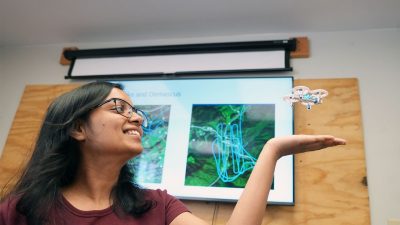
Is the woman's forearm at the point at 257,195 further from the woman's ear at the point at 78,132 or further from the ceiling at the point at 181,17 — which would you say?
the ceiling at the point at 181,17

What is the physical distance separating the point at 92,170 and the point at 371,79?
5.15ft

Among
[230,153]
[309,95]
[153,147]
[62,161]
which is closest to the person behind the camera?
[62,161]

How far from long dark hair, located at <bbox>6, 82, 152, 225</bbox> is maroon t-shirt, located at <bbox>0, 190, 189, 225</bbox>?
0.09 ft

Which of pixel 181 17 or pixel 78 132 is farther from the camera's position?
pixel 181 17

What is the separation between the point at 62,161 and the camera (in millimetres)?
1143

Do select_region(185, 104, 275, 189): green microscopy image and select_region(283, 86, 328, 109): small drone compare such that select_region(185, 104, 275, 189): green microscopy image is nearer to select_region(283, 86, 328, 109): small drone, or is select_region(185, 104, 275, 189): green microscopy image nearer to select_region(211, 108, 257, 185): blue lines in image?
select_region(211, 108, 257, 185): blue lines in image

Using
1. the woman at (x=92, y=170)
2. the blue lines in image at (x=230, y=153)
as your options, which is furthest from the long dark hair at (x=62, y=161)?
the blue lines in image at (x=230, y=153)

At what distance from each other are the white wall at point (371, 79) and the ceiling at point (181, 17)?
0.05 m

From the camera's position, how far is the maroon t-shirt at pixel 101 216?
38.4 inches

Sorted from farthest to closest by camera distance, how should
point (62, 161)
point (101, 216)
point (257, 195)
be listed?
1. point (62, 161)
2. point (101, 216)
3. point (257, 195)

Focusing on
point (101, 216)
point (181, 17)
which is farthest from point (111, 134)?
point (181, 17)

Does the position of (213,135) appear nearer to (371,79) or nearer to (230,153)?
(230,153)

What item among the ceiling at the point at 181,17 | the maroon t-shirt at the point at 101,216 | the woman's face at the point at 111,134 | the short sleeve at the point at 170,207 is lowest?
the maroon t-shirt at the point at 101,216

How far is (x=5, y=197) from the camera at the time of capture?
3.47 ft
